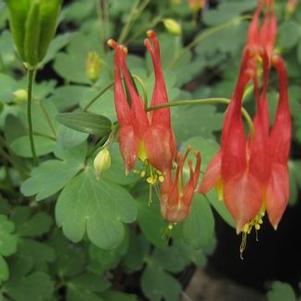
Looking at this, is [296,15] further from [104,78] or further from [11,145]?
[11,145]

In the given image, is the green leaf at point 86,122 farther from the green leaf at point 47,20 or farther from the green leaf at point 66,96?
the green leaf at point 66,96

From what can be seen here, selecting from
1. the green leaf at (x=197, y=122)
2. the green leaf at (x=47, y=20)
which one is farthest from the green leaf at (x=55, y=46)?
the green leaf at (x=47, y=20)

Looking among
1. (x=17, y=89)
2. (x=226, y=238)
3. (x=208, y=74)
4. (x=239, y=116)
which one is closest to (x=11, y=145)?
(x=17, y=89)

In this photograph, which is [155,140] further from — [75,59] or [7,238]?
[75,59]

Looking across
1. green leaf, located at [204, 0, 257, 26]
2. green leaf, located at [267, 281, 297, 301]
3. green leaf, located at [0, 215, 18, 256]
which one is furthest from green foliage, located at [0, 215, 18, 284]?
green leaf, located at [204, 0, 257, 26]

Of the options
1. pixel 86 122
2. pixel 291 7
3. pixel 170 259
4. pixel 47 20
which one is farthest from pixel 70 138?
pixel 291 7
